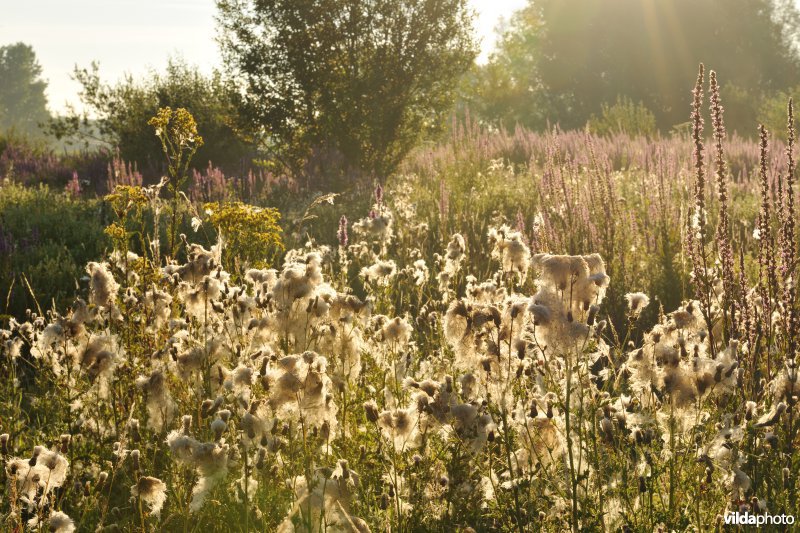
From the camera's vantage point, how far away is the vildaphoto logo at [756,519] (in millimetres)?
2340

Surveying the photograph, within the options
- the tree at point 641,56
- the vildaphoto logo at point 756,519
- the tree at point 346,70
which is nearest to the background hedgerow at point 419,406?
the vildaphoto logo at point 756,519

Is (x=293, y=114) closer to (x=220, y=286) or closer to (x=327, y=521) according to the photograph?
(x=220, y=286)

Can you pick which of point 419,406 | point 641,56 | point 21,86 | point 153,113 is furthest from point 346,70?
point 21,86

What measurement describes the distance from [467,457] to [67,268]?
6.41 meters

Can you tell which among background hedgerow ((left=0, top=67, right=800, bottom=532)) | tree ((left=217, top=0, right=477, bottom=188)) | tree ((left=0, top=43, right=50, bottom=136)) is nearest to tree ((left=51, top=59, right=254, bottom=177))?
tree ((left=217, top=0, right=477, bottom=188))

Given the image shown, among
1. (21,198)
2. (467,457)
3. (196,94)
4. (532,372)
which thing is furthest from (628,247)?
(196,94)

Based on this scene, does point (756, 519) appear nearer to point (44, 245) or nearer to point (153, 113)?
point (44, 245)

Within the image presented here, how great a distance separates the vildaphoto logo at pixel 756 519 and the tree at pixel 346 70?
13.9 meters

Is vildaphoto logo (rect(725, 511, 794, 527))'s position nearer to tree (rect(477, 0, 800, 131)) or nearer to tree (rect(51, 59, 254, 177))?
tree (rect(51, 59, 254, 177))

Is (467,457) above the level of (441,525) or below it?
above

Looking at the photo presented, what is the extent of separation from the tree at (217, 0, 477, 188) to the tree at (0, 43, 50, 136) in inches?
4389

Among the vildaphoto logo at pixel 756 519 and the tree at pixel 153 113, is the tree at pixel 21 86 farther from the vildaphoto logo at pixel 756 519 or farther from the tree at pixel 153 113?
the vildaphoto logo at pixel 756 519

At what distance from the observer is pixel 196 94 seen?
21000 mm

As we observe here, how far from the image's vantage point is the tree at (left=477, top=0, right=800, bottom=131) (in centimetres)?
4034
